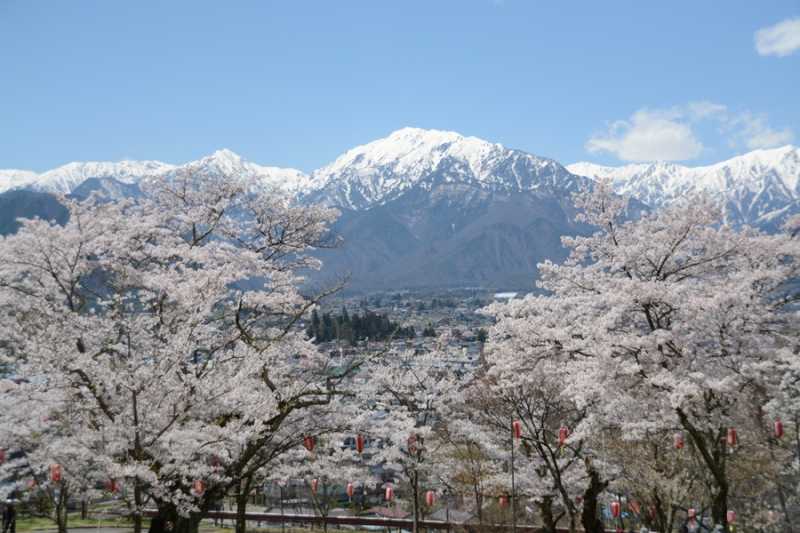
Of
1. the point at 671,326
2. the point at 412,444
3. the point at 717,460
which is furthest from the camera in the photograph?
the point at 412,444

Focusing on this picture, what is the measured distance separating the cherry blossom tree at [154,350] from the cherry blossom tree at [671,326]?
5448 mm

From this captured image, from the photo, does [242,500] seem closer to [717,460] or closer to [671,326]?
[671,326]

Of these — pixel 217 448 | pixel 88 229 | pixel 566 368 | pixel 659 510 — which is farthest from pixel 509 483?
pixel 88 229

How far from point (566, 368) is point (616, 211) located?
4421 millimetres

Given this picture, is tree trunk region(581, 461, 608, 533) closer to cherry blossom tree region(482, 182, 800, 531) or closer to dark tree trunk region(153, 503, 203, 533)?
cherry blossom tree region(482, 182, 800, 531)

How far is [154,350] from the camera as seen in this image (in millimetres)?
11367

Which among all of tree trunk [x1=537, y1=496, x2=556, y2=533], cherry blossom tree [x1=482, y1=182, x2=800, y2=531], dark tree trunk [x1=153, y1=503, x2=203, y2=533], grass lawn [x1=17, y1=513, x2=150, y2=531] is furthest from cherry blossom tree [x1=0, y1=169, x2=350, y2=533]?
grass lawn [x1=17, y1=513, x2=150, y2=531]

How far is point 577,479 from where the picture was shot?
63.3 ft

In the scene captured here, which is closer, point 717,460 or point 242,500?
point 717,460

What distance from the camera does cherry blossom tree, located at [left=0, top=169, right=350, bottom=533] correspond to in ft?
35.5

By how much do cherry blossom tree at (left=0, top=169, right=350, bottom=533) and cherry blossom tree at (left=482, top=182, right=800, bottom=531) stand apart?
17.9 ft

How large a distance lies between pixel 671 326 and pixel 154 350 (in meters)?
10.1

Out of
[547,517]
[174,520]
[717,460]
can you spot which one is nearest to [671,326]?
[717,460]

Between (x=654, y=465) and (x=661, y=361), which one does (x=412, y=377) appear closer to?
(x=654, y=465)
